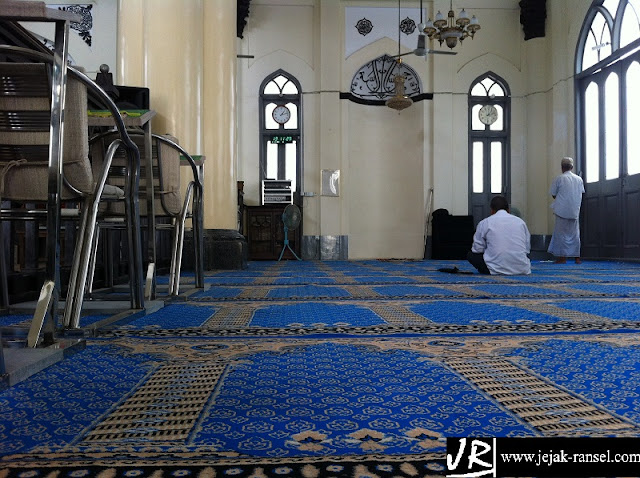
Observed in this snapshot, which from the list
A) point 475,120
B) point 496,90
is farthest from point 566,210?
point 496,90

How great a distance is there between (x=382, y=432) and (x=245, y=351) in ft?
2.92

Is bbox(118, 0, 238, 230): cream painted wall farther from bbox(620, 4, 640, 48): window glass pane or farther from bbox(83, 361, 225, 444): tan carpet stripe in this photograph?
bbox(620, 4, 640, 48): window glass pane

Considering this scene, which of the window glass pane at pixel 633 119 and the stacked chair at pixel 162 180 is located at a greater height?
the window glass pane at pixel 633 119

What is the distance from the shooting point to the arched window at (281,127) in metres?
12.6

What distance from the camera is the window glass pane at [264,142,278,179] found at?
1269 centimetres

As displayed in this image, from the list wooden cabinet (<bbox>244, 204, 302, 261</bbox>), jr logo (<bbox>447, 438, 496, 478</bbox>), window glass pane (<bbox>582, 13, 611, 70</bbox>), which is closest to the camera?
jr logo (<bbox>447, 438, 496, 478</bbox>)

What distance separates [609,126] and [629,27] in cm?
169

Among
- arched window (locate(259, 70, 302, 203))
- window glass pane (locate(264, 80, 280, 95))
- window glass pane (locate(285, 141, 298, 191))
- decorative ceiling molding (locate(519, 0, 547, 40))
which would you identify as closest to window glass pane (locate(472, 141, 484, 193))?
decorative ceiling molding (locate(519, 0, 547, 40))

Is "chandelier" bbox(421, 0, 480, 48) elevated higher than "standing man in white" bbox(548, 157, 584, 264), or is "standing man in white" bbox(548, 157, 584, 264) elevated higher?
"chandelier" bbox(421, 0, 480, 48)

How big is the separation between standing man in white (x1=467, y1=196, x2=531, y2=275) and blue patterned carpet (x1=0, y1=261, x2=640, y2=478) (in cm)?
341

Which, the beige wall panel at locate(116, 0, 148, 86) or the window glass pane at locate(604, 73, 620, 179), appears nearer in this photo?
the beige wall panel at locate(116, 0, 148, 86)

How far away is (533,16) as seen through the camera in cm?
1233

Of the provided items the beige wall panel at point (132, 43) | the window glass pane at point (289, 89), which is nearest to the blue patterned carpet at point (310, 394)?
the beige wall panel at point (132, 43)

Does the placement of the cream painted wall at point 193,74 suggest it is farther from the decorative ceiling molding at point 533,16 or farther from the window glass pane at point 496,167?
the decorative ceiling molding at point 533,16
